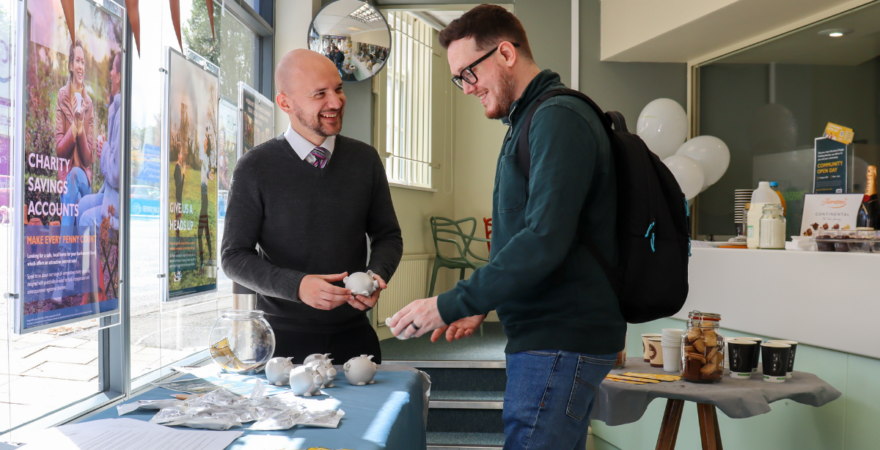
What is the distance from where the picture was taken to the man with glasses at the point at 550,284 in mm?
1095

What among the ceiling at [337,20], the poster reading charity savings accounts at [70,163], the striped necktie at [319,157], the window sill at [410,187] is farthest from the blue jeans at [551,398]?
the window sill at [410,187]

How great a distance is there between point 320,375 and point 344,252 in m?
0.57

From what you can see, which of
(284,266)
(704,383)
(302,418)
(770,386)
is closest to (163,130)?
(284,266)

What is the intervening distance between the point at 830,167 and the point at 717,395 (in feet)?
5.50

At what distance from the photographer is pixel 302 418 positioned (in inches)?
41.7

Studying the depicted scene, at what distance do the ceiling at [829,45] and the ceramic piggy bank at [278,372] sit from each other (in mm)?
2882

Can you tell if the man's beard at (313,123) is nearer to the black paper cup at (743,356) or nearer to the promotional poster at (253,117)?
the black paper cup at (743,356)

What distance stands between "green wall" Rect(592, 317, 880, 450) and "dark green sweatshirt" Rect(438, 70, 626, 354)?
4.37 ft

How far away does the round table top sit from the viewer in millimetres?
1593

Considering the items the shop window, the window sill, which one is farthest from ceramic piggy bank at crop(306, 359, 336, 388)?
the shop window

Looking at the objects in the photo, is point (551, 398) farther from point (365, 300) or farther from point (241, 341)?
point (241, 341)

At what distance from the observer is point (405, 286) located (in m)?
5.38

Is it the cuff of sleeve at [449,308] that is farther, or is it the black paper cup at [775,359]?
the black paper cup at [775,359]

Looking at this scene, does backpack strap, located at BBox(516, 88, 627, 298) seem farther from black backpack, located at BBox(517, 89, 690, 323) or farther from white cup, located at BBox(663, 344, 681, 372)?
white cup, located at BBox(663, 344, 681, 372)
